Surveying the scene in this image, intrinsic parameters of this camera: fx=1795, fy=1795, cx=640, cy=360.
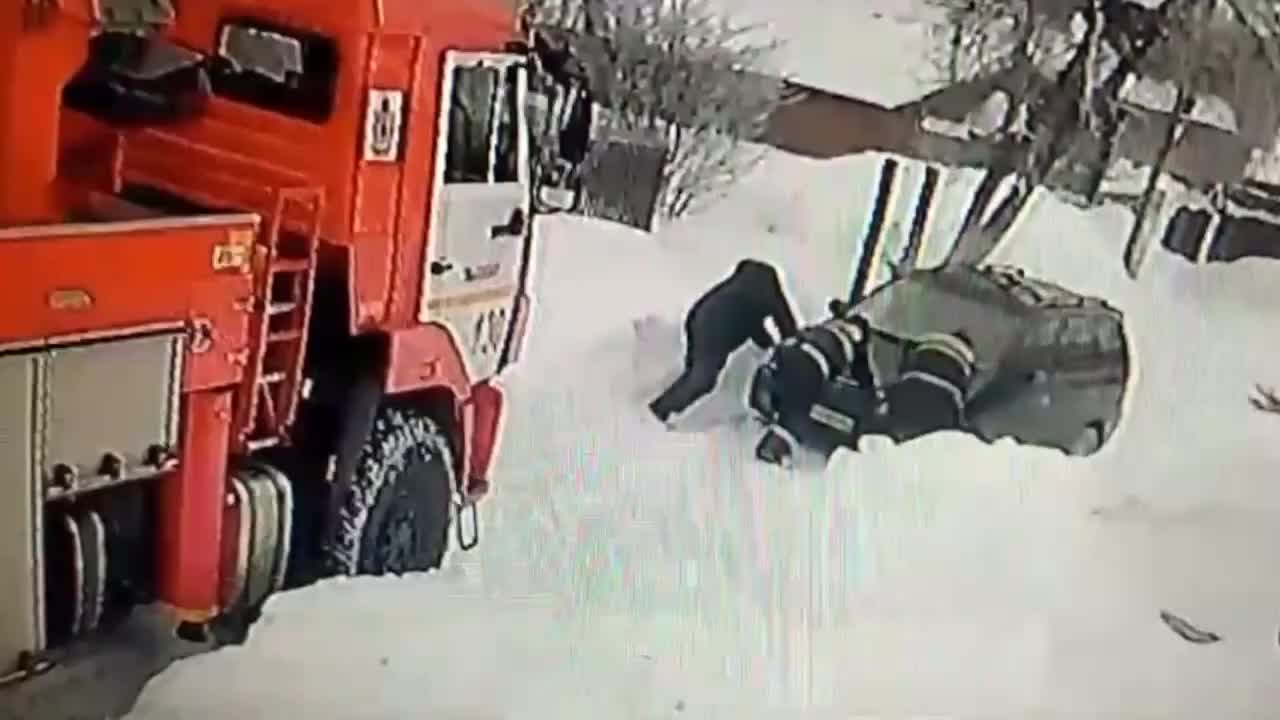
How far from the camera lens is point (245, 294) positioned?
1496mm

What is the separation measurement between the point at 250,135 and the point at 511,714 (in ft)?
1.81

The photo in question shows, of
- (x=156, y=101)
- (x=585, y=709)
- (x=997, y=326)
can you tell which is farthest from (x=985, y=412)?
(x=156, y=101)

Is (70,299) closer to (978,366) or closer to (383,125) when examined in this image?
(383,125)

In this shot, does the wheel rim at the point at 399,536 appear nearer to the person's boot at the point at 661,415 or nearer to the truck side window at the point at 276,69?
the person's boot at the point at 661,415

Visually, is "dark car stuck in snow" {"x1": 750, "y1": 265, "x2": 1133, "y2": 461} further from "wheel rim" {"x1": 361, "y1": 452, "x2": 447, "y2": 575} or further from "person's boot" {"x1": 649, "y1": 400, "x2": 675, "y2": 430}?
"wheel rim" {"x1": 361, "y1": 452, "x2": 447, "y2": 575}

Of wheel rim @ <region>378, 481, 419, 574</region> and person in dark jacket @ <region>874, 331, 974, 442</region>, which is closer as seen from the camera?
person in dark jacket @ <region>874, 331, 974, 442</region>

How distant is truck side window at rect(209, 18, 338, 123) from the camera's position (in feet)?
4.89

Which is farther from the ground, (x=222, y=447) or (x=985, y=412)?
(x=985, y=412)

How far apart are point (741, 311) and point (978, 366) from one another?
0.20 meters

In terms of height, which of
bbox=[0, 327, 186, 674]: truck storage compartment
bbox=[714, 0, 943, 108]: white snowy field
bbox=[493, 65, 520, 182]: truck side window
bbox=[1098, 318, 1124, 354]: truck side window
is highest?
bbox=[714, 0, 943, 108]: white snowy field

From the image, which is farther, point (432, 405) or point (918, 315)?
point (432, 405)

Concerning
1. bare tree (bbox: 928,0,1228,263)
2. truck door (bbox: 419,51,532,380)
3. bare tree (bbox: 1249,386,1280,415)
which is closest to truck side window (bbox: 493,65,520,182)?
truck door (bbox: 419,51,532,380)

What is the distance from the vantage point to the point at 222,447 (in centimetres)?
152

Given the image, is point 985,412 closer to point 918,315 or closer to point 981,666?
point 918,315
